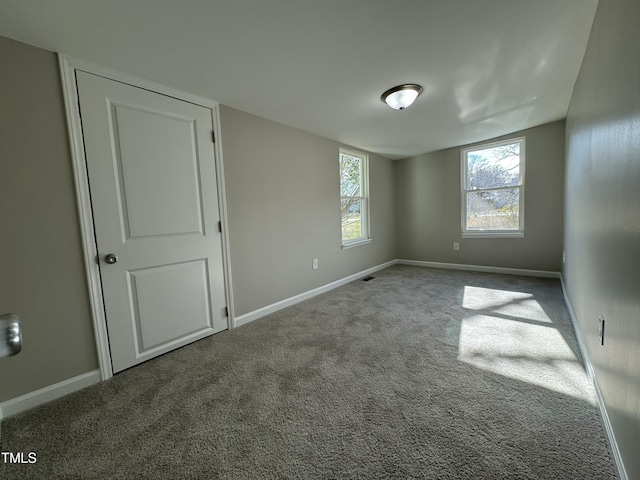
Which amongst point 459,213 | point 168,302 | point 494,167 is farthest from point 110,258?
point 494,167

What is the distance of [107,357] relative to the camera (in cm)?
183

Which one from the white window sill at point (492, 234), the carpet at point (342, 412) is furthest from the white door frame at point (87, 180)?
the white window sill at point (492, 234)

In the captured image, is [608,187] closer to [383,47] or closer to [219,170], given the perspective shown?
[383,47]

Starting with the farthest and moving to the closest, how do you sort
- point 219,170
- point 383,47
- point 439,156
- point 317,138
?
point 439,156
point 317,138
point 219,170
point 383,47

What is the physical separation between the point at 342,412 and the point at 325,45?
7.48ft

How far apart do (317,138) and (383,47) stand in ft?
5.96

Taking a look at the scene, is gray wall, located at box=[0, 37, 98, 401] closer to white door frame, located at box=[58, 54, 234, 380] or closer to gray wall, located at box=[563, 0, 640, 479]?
white door frame, located at box=[58, 54, 234, 380]

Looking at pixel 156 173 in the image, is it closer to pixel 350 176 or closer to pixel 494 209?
pixel 350 176

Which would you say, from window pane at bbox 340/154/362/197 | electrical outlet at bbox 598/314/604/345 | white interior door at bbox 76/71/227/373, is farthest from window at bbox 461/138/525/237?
white interior door at bbox 76/71/227/373

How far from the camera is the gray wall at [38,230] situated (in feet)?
4.83

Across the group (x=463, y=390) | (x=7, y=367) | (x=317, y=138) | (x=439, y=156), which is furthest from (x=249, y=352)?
(x=439, y=156)

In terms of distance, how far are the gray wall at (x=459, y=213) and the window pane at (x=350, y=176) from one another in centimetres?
121

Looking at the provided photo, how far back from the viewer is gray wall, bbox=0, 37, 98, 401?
147 centimetres

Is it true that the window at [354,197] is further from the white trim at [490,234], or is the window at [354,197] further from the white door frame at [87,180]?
the white door frame at [87,180]
